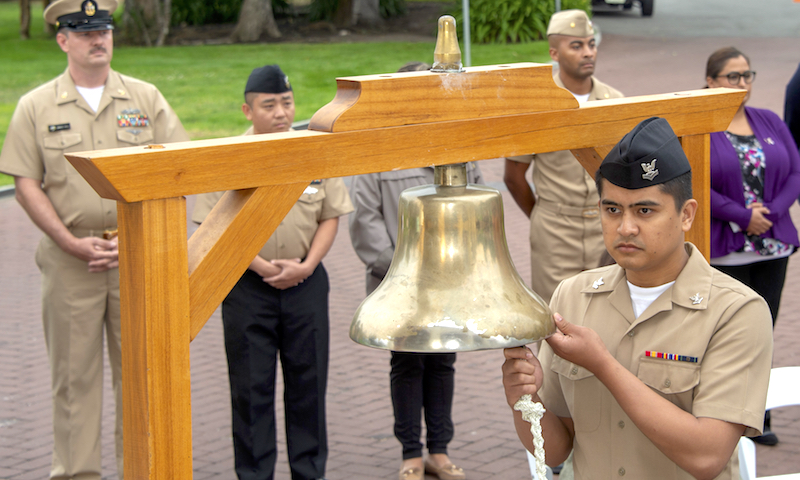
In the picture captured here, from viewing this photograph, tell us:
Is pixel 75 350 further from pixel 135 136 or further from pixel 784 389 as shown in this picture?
pixel 784 389

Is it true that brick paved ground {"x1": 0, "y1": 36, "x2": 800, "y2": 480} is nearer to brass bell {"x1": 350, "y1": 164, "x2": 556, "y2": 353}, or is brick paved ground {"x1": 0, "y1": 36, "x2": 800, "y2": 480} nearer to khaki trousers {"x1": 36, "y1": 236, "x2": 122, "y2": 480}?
khaki trousers {"x1": 36, "y1": 236, "x2": 122, "y2": 480}

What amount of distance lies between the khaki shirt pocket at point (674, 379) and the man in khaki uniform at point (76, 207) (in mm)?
2892

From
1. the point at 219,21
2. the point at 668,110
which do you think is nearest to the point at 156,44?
the point at 219,21

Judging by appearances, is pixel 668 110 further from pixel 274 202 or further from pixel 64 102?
pixel 64 102

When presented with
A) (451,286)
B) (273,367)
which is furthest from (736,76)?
(451,286)

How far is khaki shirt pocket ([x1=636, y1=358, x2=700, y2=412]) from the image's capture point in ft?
6.66

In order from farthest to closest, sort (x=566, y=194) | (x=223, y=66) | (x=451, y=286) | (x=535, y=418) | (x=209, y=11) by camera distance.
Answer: (x=209, y=11) < (x=223, y=66) < (x=566, y=194) < (x=535, y=418) < (x=451, y=286)

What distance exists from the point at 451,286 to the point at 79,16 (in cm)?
335

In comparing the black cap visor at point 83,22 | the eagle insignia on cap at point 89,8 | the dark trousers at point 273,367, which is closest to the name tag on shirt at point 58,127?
the black cap visor at point 83,22

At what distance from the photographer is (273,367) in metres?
4.27

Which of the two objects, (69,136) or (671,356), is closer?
(671,356)

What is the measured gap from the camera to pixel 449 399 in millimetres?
4605

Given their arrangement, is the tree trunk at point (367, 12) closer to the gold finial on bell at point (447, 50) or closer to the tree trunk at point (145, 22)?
the tree trunk at point (145, 22)

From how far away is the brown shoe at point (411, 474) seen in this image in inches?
176
